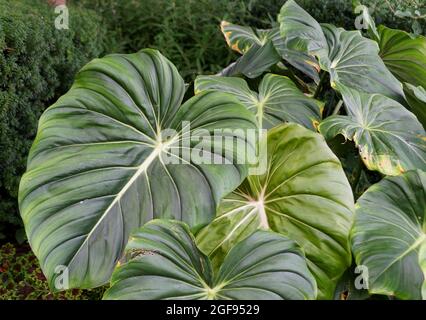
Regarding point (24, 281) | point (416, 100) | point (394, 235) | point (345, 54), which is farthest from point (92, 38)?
point (394, 235)

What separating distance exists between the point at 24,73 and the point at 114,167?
1065 millimetres

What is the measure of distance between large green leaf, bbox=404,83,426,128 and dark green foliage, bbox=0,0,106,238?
1493 millimetres

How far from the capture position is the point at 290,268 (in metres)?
1.25

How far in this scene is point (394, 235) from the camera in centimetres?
136

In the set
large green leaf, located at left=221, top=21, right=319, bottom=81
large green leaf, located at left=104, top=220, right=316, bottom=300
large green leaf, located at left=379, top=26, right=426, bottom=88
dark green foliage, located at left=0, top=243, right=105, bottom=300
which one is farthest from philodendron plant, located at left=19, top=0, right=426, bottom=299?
dark green foliage, located at left=0, top=243, right=105, bottom=300

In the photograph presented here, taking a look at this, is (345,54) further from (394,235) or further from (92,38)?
(92,38)

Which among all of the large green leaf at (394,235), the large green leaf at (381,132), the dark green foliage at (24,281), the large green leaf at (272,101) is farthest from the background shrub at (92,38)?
the large green leaf at (394,235)

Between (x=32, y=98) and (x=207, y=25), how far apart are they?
1.14m

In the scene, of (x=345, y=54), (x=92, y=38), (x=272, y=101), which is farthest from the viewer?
(x=92, y=38)

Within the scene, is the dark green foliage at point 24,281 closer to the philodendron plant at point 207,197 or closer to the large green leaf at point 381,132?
the philodendron plant at point 207,197

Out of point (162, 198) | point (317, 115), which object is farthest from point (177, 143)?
point (317, 115)

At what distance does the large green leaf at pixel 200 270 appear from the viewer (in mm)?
1217
